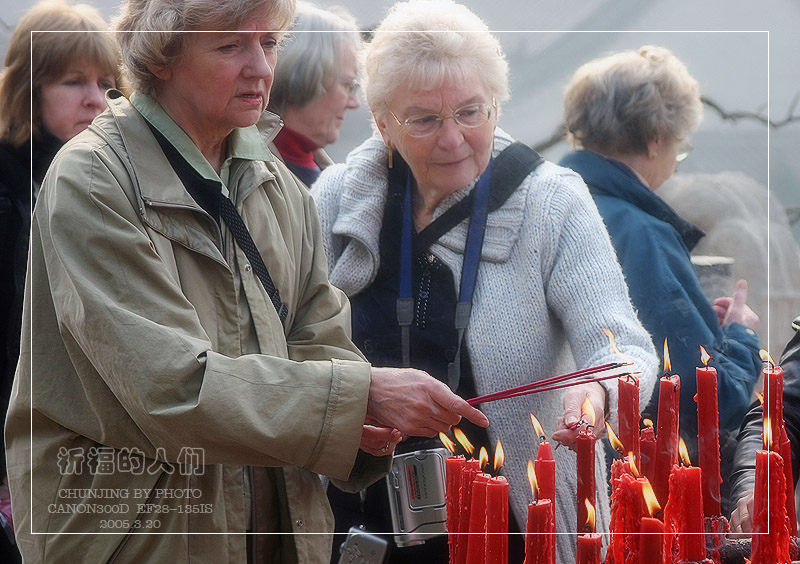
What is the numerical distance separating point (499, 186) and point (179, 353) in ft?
2.24

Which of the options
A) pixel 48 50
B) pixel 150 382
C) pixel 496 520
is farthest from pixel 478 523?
pixel 48 50

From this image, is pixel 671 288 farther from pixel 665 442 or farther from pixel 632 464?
pixel 632 464

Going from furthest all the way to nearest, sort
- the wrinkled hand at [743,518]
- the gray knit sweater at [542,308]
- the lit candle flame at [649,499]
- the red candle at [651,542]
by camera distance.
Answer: the gray knit sweater at [542,308]
the wrinkled hand at [743,518]
the lit candle flame at [649,499]
the red candle at [651,542]

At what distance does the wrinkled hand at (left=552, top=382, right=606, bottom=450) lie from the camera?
1.44m

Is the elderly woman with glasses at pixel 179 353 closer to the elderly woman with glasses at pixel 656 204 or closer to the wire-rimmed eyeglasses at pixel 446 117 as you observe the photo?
the wire-rimmed eyeglasses at pixel 446 117

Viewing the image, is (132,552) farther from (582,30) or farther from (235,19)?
(582,30)

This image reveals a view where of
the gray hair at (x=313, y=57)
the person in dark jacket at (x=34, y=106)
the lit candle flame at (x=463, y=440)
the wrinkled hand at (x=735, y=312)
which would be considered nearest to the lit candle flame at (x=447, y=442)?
the lit candle flame at (x=463, y=440)

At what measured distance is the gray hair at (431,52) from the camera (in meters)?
1.54

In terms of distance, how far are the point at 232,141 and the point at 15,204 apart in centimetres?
60

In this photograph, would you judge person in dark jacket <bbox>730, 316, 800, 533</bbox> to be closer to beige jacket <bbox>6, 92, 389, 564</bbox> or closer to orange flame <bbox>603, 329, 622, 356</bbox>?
orange flame <bbox>603, 329, 622, 356</bbox>

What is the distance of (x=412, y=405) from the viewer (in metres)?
1.38

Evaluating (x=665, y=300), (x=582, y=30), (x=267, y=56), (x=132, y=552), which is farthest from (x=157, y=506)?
(x=582, y=30)

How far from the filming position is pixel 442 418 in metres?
1.39

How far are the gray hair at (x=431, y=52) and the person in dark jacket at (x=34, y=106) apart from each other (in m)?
0.55
